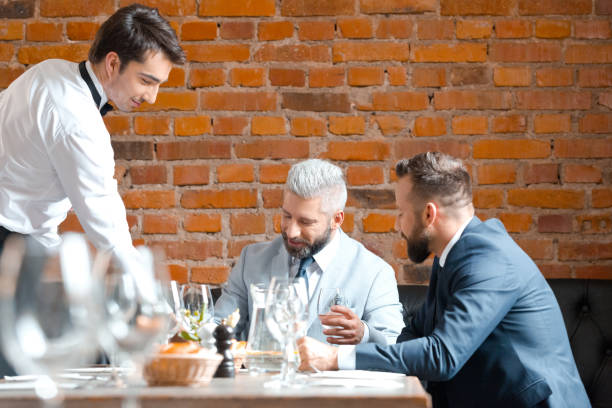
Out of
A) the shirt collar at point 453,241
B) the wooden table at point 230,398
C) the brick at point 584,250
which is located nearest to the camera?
the wooden table at point 230,398

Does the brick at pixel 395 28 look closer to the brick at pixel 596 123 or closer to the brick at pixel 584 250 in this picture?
the brick at pixel 596 123

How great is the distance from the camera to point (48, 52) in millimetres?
2928

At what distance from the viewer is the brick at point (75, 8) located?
2.92 m

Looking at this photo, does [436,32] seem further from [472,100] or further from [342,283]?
[342,283]

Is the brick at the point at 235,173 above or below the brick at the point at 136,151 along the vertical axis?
below

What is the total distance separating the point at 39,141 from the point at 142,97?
33cm

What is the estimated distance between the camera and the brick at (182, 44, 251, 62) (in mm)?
2877

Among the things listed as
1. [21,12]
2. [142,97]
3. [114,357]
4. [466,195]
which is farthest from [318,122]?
[114,357]

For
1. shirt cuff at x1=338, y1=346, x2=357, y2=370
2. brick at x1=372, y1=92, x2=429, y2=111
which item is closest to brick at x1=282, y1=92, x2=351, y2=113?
brick at x1=372, y1=92, x2=429, y2=111

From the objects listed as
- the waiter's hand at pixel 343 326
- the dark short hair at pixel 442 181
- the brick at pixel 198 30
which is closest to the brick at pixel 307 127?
the brick at pixel 198 30

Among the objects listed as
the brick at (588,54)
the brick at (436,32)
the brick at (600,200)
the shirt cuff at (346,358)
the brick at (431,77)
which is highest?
the brick at (436,32)

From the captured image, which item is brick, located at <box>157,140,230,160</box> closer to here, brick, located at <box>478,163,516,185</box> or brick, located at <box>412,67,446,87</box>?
brick, located at <box>412,67,446,87</box>

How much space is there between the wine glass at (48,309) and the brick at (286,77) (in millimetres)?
1983

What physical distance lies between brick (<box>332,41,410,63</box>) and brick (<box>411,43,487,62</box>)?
0.05 metres
